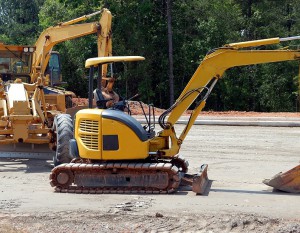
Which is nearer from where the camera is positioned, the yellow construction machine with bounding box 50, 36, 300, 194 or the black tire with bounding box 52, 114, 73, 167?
the yellow construction machine with bounding box 50, 36, 300, 194

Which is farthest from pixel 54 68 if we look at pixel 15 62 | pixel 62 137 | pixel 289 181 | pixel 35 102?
pixel 289 181

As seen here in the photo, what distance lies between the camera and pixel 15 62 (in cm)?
1891

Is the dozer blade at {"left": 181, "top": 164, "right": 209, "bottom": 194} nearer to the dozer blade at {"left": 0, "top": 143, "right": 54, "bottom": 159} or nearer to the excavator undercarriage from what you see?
the excavator undercarriage

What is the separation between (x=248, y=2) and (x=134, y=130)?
31.8 metres

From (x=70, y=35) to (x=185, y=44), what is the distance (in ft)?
64.2

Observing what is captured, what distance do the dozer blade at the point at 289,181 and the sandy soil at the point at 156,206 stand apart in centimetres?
15

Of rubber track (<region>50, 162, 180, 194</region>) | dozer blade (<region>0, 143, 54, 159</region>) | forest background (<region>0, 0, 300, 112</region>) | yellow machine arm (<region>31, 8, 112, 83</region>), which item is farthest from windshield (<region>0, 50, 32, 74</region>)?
forest background (<region>0, 0, 300, 112</region>)

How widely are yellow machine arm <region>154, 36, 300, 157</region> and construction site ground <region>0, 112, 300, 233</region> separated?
0.91 metres

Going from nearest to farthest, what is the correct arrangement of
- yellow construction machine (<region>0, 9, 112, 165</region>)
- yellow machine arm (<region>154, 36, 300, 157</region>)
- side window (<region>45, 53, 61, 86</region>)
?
yellow machine arm (<region>154, 36, 300, 157</region>)
yellow construction machine (<region>0, 9, 112, 165</region>)
side window (<region>45, 53, 61, 86</region>)

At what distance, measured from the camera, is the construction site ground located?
832 centimetres

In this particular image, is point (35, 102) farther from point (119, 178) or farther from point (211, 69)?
point (211, 69)

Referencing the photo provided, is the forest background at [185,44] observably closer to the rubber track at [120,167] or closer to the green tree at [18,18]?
the green tree at [18,18]

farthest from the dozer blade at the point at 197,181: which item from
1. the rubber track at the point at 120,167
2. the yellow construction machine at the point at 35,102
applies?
the yellow construction machine at the point at 35,102

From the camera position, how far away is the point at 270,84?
3788cm
